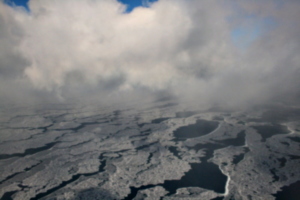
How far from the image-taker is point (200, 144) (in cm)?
1881

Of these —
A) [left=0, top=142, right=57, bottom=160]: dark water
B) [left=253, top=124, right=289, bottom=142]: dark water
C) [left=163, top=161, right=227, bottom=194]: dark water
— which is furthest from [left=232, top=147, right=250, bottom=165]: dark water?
[left=0, top=142, right=57, bottom=160]: dark water

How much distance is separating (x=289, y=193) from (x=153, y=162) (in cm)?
843

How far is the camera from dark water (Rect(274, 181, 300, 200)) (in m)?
10.2

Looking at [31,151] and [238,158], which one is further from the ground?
[31,151]

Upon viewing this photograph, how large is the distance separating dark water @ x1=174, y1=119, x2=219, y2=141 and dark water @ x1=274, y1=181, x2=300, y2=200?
10533 millimetres

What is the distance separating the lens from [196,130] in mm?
23859

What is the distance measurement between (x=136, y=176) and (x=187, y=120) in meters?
17.7

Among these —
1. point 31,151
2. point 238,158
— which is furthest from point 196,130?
point 31,151

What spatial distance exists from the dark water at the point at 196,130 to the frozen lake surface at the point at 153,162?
110 mm

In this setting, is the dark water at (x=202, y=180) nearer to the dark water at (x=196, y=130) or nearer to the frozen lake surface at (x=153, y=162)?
the frozen lake surface at (x=153, y=162)

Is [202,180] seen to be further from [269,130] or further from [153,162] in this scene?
[269,130]

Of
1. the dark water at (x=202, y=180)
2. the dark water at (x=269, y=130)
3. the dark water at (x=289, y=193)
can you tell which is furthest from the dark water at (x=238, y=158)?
the dark water at (x=269, y=130)

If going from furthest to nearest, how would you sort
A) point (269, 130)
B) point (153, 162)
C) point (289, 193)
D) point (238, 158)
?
point (269, 130) → point (238, 158) → point (153, 162) → point (289, 193)

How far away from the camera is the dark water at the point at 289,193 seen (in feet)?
33.4
